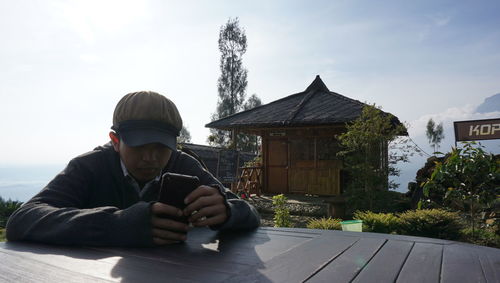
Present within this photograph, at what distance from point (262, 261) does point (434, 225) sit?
166 inches

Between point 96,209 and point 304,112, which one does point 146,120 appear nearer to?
point 96,209

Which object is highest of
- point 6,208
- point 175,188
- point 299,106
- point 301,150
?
point 299,106

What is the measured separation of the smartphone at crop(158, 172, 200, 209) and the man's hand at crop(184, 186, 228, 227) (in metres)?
0.02

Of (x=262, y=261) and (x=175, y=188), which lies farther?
(x=175, y=188)

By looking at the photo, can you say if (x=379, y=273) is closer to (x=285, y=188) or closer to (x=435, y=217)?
(x=435, y=217)

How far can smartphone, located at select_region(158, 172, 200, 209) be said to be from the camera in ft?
3.92

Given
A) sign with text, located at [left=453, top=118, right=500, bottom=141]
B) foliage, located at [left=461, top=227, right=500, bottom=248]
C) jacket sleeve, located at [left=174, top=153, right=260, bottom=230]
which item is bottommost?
foliage, located at [left=461, top=227, right=500, bottom=248]

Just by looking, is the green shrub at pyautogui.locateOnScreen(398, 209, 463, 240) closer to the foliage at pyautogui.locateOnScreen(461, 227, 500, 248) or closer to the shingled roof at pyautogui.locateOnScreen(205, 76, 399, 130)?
the foliage at pyautogui.locateOnScreen(461, 227, 500, 248)

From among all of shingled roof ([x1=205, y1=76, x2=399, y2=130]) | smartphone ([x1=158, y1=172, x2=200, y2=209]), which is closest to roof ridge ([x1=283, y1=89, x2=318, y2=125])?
shingled roof ([x1=205, y1=76, x2=399, y2=130])

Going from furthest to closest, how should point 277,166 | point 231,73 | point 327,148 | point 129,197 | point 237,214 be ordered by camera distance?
point 231,73, point 277,166, point 327,148, point 129,197, point 237,214

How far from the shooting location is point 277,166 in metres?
12.3

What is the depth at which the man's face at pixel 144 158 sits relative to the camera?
1.62 metres

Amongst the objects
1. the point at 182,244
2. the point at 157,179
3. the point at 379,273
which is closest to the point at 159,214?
the point at 182,244

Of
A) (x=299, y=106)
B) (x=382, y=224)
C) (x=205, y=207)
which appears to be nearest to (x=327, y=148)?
(x=299, y=106)
